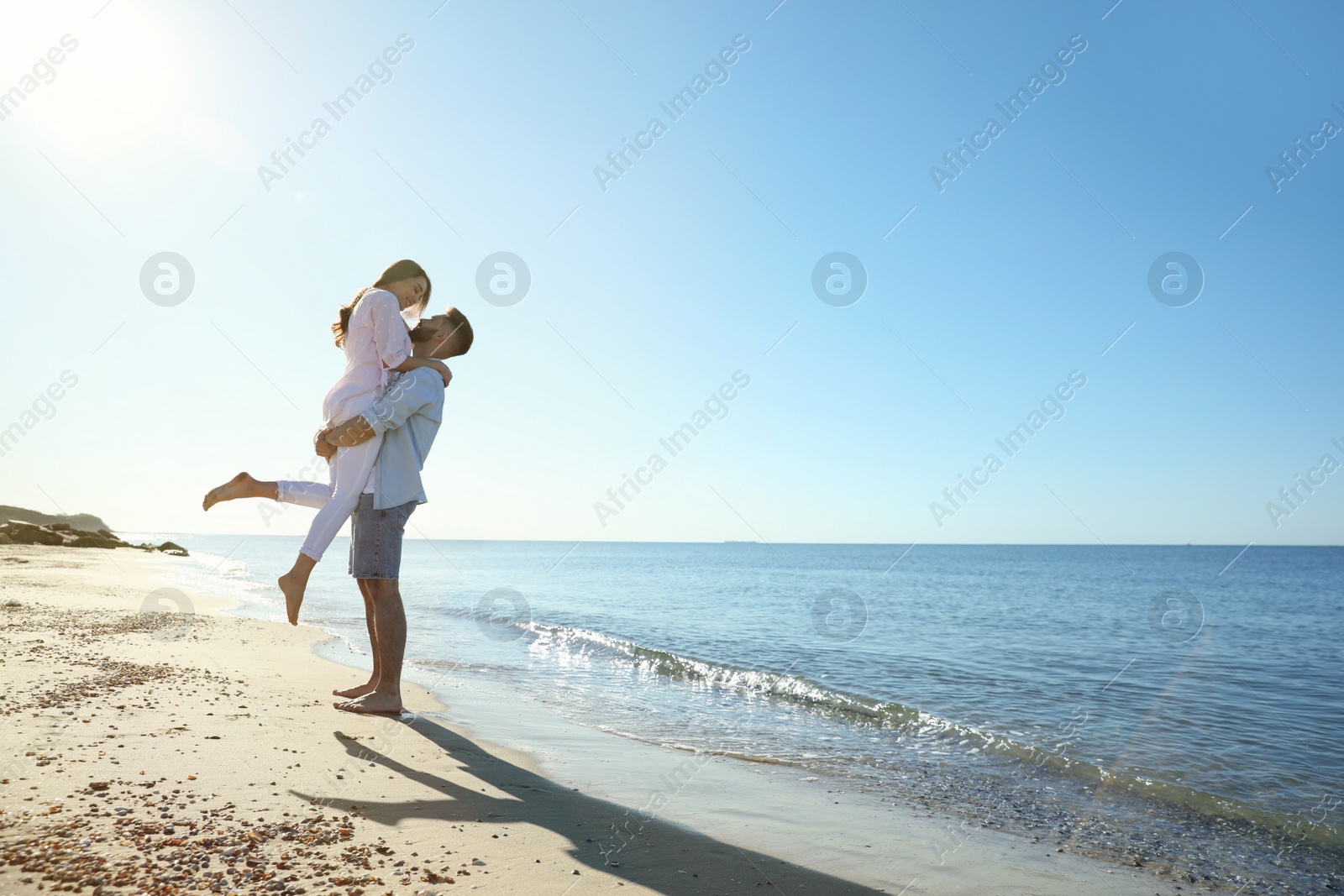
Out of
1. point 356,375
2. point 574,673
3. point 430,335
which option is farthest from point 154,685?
point 574,673

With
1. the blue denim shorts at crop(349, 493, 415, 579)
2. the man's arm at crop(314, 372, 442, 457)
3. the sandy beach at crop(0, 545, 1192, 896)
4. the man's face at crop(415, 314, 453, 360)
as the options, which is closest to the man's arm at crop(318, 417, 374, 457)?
the man's arm at crop(314, 372, 442, 457)

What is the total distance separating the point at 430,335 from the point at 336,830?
9.76 feet

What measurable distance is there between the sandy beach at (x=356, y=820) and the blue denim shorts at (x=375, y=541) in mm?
936

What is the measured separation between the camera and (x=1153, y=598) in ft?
113

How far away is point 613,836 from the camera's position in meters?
3.18

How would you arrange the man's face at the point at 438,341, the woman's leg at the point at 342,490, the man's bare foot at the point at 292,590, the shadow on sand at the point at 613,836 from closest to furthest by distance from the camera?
1. the shadow on sand at the point at 613,836
2. the man's bare foot at the point at 292,590
3. the woman's leg at the point at 342,490
4. the man's face at the point at 438,341

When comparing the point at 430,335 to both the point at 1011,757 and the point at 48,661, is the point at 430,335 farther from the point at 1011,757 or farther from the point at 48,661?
the point at 1011,757

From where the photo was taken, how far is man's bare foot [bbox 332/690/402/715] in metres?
4.79

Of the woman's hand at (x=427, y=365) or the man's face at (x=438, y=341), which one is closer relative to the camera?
the woman's hand at (x=427, y=365)

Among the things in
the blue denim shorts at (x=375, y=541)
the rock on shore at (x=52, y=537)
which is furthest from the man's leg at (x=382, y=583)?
the rock on shore at (x=52, y=537)

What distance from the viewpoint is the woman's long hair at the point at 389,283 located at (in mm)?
4594

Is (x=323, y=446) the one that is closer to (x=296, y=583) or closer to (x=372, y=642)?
(x=296, y=583)

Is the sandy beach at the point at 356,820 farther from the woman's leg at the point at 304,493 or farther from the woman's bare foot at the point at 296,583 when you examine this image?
the woman's leg at the point at 304,493

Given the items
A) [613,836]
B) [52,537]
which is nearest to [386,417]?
[613,836]
